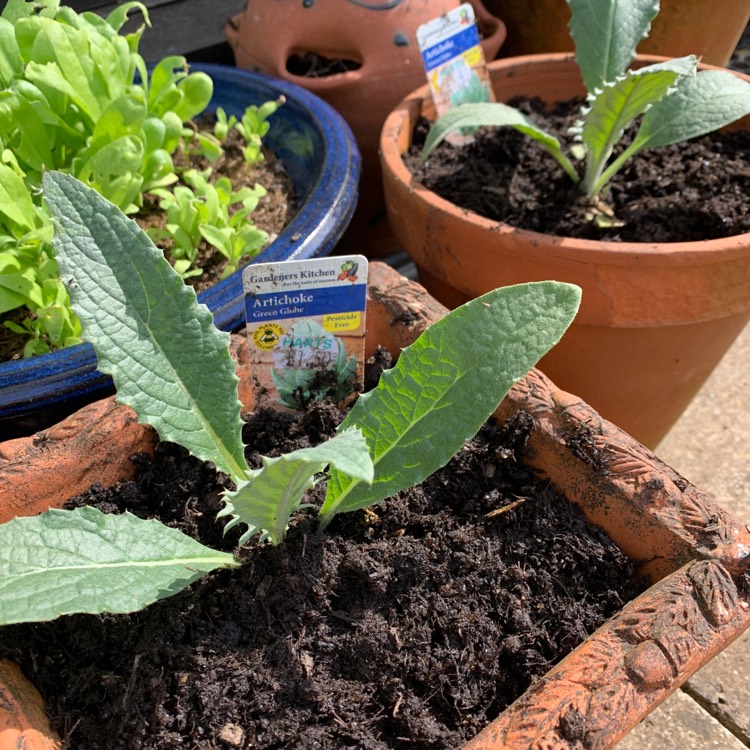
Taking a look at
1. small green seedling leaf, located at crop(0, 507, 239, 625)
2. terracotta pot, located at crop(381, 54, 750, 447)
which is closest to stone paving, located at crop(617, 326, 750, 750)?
terracotta pot, located at crop(381, 54, 750, 447)

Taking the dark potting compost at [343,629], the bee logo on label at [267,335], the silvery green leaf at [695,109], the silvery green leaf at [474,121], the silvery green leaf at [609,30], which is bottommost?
the dark potting compost at [343,629]

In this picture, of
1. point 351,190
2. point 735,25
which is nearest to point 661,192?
point 351,190

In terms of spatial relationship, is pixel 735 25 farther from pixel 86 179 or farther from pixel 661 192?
pixel 86 179

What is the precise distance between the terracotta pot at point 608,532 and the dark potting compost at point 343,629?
0.04m

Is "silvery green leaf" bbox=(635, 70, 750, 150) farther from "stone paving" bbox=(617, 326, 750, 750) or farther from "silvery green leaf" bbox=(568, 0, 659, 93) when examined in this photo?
"stone paving" bbox=(617, 326, 750, 750)

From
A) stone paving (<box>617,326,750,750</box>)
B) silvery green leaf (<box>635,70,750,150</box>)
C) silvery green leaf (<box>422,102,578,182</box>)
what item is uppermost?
silvery green leaf (<box>635,70,750,150</box>)

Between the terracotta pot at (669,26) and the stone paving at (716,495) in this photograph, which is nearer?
the stone paving at (716,495)

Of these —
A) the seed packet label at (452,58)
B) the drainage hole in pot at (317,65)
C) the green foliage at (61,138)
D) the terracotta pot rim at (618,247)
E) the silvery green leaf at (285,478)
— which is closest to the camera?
the silvery green leaf at (285,478)

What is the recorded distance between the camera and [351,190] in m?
1.31

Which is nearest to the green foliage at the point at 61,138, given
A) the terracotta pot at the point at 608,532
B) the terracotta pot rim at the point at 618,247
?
the terracotta pot at the point at 608,532

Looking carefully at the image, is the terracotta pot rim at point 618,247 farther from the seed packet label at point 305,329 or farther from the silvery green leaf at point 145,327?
the silvery green leaf at point 145,327

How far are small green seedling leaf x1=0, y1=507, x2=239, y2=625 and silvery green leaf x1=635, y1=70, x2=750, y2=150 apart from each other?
1052 mm

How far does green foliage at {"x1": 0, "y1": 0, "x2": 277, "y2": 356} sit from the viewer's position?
1.07 metres

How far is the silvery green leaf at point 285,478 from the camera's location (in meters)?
0.58
